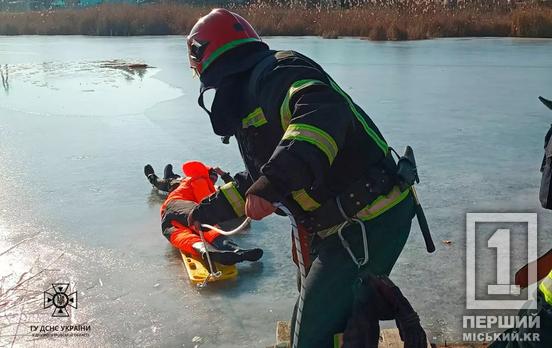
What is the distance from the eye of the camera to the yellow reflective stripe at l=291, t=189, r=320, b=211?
2.23 m

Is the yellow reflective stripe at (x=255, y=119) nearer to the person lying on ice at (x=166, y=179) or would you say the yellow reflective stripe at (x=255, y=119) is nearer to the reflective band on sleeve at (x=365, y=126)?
the reflective band on sleeve at (x=365, y=126)

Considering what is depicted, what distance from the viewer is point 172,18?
929 inches

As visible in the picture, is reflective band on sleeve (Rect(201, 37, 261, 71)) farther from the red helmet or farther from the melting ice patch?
the melting ice patch

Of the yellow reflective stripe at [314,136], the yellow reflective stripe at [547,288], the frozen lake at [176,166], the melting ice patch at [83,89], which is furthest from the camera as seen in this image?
the melting ice patch at [83,89]

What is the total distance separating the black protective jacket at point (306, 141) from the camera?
1.93 meters

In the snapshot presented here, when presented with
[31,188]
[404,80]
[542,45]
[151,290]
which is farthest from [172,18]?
[151,290]

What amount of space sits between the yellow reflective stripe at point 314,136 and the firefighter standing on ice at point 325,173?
0.15m

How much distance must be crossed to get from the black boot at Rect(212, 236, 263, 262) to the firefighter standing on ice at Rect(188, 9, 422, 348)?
4.34 ft

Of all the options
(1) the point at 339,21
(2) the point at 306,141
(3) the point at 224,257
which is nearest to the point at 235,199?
(2) the point at 306,141

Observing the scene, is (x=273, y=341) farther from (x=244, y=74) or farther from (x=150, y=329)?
(x=244, y=74)

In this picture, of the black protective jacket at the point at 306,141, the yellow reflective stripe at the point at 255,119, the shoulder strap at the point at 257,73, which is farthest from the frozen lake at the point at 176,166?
the shoulder strap at the point at 257,73

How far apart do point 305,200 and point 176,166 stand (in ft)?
12.0

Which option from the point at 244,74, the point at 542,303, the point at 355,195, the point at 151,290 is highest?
the point at 244,74

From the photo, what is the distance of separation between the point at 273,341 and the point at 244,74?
1238 millimetres
